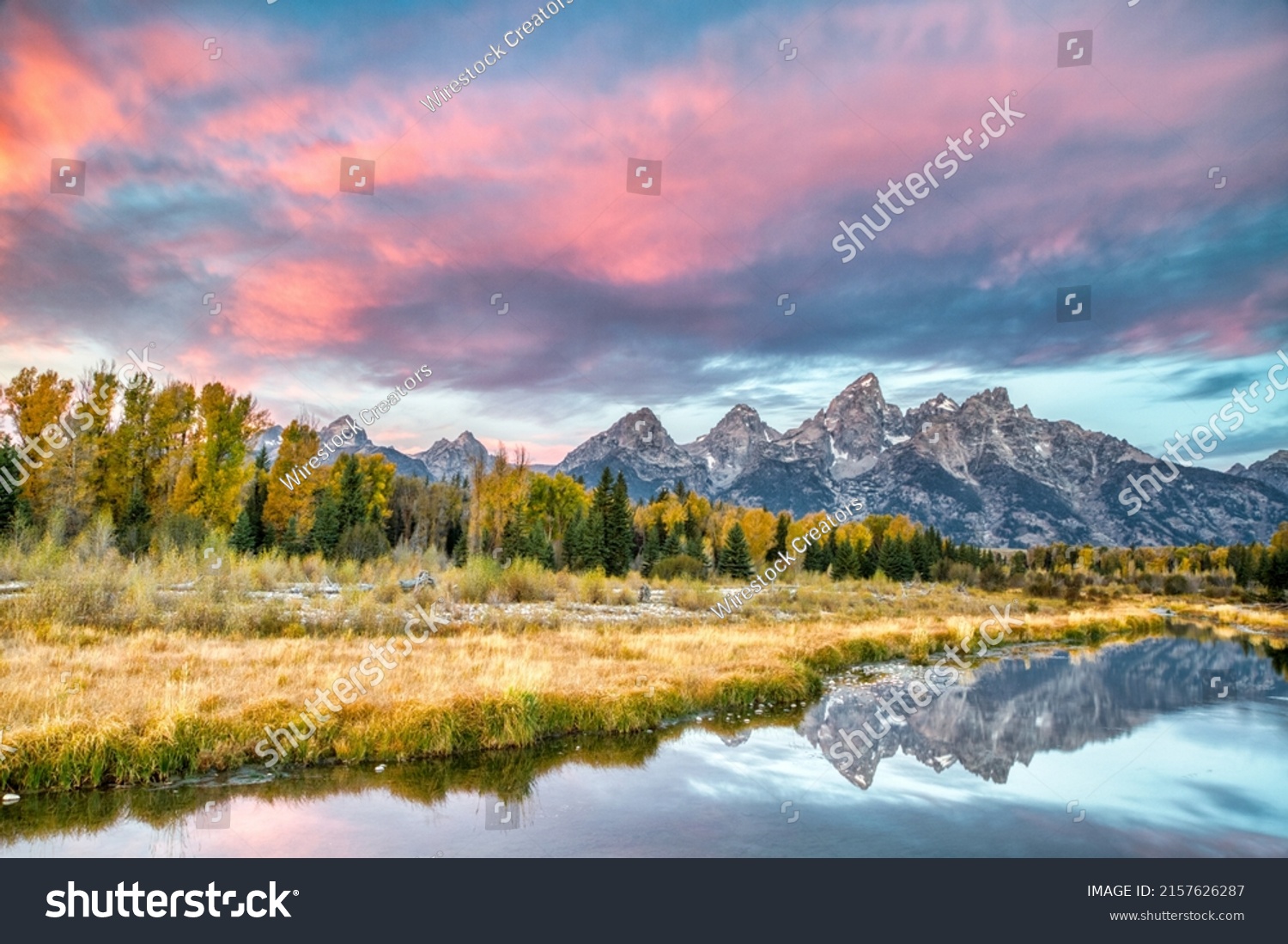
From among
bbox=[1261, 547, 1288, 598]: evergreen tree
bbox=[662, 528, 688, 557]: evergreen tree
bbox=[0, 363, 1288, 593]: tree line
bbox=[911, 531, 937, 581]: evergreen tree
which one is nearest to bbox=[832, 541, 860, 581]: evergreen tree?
bbox=[0, 363, 1288, 593]: tree line

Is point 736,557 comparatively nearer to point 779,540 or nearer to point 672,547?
point 672,547

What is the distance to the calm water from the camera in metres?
9.00

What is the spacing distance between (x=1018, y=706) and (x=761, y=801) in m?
12.2

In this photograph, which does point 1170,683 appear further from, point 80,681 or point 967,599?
point 80,681

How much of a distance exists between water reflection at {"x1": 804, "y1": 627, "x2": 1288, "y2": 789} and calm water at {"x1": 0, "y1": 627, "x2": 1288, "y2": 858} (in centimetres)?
12

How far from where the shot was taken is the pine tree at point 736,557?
204ft

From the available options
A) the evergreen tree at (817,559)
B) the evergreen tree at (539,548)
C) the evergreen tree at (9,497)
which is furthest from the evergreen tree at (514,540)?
the evergreen tree at (817,559)

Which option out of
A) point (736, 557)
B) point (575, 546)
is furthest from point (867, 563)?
point (575, 546)

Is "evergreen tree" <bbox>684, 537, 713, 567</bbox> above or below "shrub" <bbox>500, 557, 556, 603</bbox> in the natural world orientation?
above

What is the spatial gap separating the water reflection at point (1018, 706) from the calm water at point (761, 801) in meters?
0.12

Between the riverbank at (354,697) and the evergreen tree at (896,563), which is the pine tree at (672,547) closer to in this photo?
the evergreen tree at (896,563)

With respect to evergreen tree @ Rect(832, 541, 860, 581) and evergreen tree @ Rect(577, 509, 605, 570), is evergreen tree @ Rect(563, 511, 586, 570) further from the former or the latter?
evergreen tree @ Rect(832, 541, 860, 581)

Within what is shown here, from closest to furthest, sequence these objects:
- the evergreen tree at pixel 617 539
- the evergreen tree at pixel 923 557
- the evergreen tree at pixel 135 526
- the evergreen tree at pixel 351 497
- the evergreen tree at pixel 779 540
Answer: the evergreen tree at pixel 135 526, the evergreen tree at pixel 351 497, the evergreen tree at pixel 617 539, the evergreen tree at pixel 923 557, the evergreen tree at pixel 779 540
